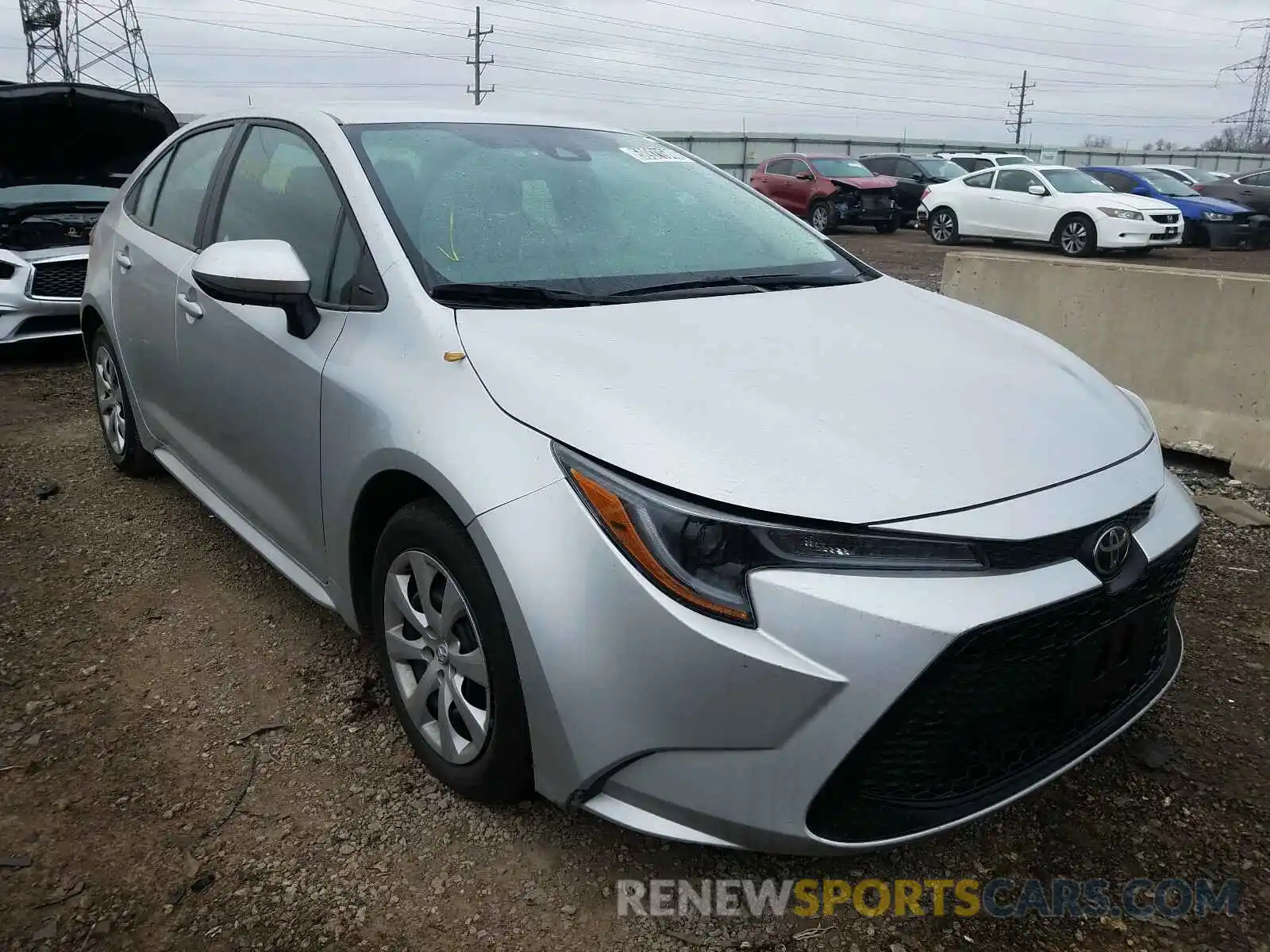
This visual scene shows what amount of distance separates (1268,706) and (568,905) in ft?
6.69

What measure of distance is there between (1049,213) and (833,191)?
14.5 feet

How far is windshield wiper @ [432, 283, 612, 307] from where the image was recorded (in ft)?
7.37

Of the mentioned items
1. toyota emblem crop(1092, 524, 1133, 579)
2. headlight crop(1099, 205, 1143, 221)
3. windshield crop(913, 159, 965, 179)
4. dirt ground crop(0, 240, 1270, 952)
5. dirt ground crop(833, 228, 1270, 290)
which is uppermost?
windshield crop(913, 159, 965, 179)

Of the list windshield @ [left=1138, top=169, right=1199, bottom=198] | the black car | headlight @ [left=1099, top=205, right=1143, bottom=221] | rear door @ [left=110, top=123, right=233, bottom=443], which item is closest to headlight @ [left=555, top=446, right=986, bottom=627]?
rear door @ [left=110, top=123, right=233, bottom=443]

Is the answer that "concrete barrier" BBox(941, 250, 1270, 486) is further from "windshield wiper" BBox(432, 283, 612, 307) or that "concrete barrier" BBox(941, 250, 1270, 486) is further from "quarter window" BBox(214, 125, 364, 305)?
"quarter window" BBox(214, 125, 364, 305)

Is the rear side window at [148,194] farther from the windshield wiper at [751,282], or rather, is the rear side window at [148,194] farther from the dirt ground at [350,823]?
the windshield wiper at [751,282]

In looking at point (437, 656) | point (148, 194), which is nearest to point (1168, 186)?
point (148, 194)

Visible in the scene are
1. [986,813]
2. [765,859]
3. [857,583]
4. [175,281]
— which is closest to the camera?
[857,583]

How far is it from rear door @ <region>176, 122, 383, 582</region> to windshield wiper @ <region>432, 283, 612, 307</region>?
0.63 feet

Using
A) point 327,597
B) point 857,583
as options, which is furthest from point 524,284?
point 857,583

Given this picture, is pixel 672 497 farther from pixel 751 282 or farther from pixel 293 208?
pixel 293 208

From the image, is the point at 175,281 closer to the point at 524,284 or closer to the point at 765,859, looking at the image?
the point at 524,284

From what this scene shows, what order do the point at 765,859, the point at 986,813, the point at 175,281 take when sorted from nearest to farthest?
1. the point at 986,813
2. the point at 765,859
3. the point at 175,281

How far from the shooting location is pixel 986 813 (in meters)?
1.79
